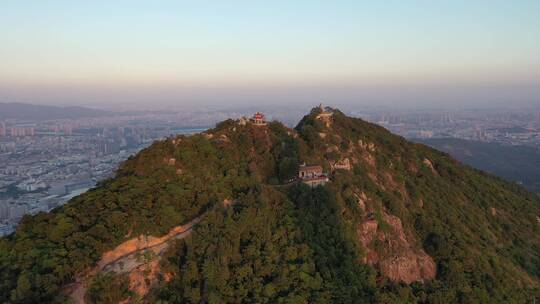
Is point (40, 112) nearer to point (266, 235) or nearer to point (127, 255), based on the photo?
point (127, 255)

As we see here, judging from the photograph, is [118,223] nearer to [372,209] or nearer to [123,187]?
[123,187]

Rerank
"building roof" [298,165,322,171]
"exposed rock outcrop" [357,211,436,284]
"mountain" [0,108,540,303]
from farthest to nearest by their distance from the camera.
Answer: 1. "building roof" [298,165,322,171]
2. "exposed rock outcrop" [357,211,436,284]
3. "mountain" [0,108,540,303]

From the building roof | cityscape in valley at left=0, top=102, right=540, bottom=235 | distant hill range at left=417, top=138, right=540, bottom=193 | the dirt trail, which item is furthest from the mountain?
distant hill range at left=417, top=138, right=540, bottom=193

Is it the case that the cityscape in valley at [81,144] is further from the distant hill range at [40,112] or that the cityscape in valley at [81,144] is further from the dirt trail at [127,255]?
the dirt trail at [127,255]

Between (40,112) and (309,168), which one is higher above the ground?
(309,168)

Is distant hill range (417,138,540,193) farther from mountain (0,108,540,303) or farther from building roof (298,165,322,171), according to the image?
building roof (298,165,322,171)

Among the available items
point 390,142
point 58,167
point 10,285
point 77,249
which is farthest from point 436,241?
point 58,167

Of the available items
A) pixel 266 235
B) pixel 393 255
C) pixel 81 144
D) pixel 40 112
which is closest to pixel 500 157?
pixel 393 255
